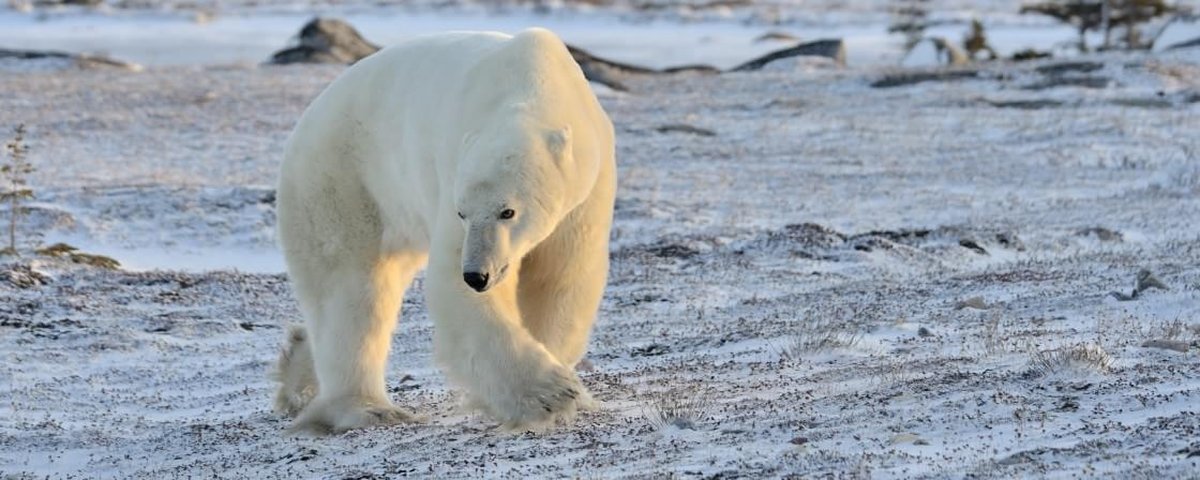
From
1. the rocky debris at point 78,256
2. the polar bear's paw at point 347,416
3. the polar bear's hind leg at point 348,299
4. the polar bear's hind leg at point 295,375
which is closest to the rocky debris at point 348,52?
the rocky debris at point 78,256

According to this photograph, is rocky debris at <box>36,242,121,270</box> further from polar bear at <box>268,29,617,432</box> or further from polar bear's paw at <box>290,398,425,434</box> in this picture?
polar bear's paw at <box>290,398,425,434</box>

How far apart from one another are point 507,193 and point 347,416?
167cm

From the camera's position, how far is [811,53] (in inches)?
1181

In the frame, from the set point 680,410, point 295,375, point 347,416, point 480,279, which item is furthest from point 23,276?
point 480,279

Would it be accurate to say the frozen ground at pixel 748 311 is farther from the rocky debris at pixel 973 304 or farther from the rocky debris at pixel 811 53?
the rocky debris at pixel 811 53

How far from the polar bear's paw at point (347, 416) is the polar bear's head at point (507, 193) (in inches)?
54.3

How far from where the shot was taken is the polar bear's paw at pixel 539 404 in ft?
16.8

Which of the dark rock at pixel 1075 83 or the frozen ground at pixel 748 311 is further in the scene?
the dark rock at pixel 1075 83

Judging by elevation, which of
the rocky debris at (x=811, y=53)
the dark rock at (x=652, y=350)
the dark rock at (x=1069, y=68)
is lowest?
the rocky debris at (x=811, y=53)

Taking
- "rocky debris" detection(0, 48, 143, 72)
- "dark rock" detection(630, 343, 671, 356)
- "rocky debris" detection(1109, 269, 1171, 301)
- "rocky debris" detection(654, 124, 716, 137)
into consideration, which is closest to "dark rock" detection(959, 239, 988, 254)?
"rocky debris" detection(1109, 269, 1171, 301)

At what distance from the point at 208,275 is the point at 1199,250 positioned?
6000mm

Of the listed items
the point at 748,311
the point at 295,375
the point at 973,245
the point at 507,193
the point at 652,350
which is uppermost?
the point at 507,193

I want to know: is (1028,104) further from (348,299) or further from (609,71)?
(348,299)

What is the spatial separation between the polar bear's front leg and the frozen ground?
0.11m
